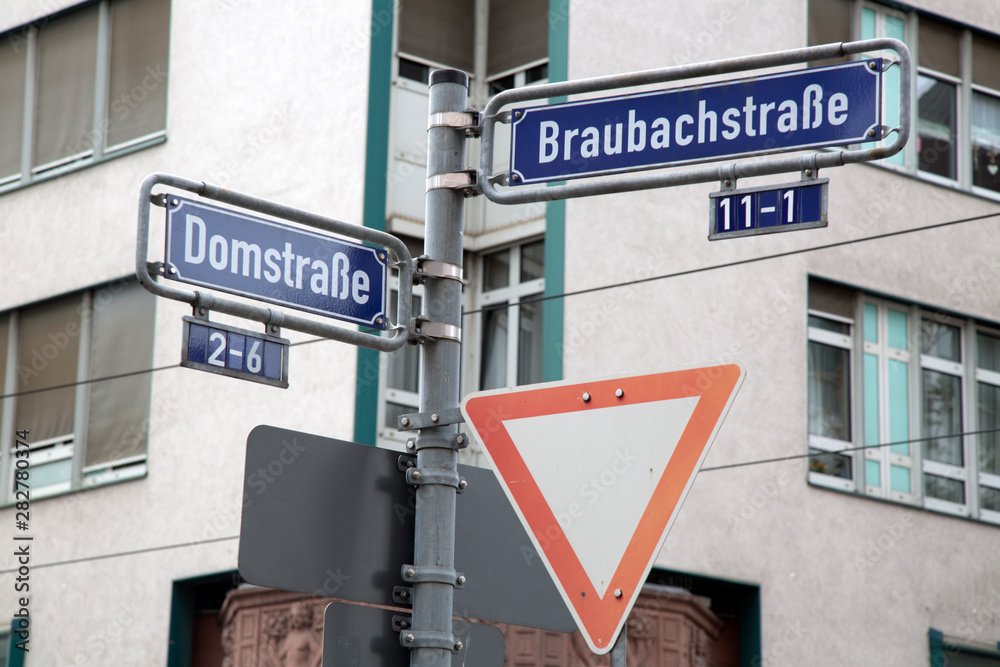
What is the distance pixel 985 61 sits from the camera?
18.5 metres

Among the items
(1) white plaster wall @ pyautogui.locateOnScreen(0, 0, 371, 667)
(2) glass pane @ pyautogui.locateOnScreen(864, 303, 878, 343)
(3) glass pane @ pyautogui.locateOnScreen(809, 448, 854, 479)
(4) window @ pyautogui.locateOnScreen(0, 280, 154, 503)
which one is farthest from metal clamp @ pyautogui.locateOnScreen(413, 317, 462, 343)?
(2) glass pane @ pyautogui.locateOnScreen(864, 303, 878, 343)

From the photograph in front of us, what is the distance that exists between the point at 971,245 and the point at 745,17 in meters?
3.94

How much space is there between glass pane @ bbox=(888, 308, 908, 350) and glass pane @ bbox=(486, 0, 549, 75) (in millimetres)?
4896

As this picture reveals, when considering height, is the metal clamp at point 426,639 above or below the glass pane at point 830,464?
below

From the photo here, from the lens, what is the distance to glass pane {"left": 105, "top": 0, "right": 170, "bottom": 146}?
17.8 meters

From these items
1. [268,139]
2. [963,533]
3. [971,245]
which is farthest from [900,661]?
[268,139]

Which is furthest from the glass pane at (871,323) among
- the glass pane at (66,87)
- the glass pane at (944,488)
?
the glass pane at (66,87)

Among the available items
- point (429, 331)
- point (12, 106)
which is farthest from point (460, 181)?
point (12, 106)

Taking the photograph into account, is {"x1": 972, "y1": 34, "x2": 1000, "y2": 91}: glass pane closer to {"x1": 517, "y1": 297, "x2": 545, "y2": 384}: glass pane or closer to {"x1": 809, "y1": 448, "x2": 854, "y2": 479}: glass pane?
{"x1": 809, "y1": 448, "x2": 854, "y2": 479}: glass pane

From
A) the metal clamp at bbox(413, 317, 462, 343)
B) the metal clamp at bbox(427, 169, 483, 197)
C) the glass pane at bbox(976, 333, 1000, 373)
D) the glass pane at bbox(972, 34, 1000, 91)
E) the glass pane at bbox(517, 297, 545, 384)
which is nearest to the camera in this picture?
the metal clamp at bbox(413, 317, 462, 343)

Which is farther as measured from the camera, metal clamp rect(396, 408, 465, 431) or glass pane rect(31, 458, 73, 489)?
glass pane rect(31, 458, 73, 489)

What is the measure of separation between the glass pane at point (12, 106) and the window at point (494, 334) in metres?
6.45

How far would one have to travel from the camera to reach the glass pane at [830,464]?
52.7 ft

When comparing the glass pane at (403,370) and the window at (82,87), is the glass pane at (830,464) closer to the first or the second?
the glass pane at (403,370)
